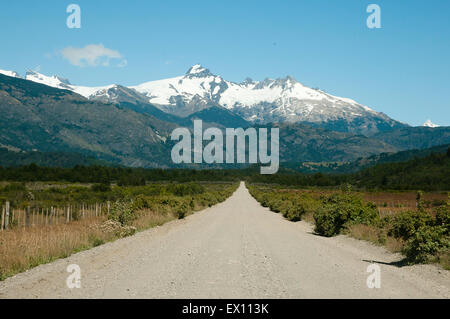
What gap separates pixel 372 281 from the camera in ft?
31.6

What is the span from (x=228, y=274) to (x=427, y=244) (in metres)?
6.51

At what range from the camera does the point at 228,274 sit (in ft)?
34.3

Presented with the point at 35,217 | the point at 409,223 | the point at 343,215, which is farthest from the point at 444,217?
the point at 35,217

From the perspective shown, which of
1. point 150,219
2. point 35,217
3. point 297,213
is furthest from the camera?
point 297,213

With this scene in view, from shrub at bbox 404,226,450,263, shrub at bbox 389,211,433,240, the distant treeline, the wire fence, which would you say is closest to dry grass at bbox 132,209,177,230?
the wire fence

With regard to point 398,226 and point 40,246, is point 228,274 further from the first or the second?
point 398,226

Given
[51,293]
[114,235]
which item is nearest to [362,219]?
[114,235]

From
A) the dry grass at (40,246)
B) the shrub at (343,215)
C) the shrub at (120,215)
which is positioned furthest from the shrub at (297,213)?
the dry grass at (40,246)

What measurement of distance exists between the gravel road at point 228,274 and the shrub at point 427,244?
2.37 ft

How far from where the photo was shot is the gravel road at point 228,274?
8.46 m

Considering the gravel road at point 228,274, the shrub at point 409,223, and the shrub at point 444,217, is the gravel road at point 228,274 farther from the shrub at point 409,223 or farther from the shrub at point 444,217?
the shrub at point 444,217
